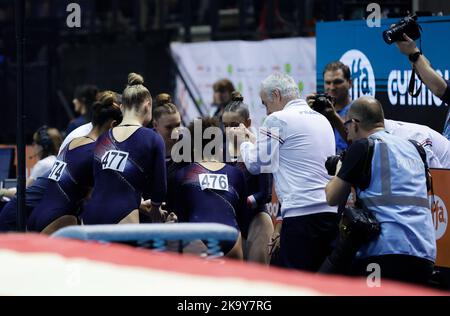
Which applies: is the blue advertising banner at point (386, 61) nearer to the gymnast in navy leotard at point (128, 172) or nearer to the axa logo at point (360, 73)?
the axa logo at point (360, 73)

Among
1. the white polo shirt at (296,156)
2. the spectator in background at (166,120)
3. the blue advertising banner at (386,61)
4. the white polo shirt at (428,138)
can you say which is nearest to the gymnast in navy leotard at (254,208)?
the spectator in background at (166,120)

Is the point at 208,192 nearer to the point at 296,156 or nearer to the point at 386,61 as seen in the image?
the point at 296,156

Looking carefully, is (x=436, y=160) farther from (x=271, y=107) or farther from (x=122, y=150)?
(x=122, y=150)

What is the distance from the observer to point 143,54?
15930mm

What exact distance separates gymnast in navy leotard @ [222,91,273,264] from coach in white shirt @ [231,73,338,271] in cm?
46

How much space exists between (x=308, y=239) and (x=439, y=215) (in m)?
1.35

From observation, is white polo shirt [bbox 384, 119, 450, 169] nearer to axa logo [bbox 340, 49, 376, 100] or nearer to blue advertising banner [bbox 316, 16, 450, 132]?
blue advertising banner [bbox 316, 16, 450, 132]

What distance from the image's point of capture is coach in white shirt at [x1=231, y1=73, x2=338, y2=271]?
675 cm

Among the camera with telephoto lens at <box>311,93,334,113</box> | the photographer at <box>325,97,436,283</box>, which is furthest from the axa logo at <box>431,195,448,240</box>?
the photographer at <box>325,97,436,283</box>

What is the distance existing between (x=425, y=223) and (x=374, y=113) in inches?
27.6

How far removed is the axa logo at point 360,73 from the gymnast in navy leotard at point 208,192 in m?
2.41

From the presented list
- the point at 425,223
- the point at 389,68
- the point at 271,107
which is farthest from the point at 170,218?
the point at 389,68

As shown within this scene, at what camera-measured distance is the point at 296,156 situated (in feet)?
22.4

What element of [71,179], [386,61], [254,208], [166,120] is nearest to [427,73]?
[254,208]
